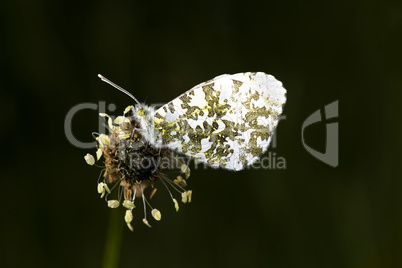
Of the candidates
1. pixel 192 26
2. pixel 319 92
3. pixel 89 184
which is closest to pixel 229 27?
pixel 192 26

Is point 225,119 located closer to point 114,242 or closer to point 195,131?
point 195,131

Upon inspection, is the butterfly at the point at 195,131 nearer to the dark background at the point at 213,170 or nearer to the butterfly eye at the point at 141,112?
the butterfly eye at the point at 141,112

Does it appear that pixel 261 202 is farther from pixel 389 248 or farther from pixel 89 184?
pixel 89 184

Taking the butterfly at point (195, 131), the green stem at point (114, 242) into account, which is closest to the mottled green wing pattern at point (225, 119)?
the butterfly at point (195, 131)

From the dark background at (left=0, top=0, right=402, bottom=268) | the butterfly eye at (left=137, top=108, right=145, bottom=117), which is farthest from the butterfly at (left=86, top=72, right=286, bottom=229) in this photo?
the dark background at (left=0, top=0, right=402, bottom=268)

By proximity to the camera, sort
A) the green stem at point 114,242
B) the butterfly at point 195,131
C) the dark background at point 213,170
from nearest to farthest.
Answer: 1. the green stem at point 114,242
2. the butterfly at point 195,131
3. the dark background at point 213,170

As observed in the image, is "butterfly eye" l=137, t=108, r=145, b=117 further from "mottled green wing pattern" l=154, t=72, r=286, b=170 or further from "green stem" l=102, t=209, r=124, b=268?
"green stem" l=102, t=209, r=124, b=268
